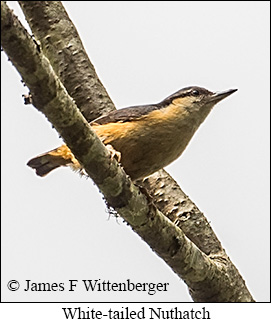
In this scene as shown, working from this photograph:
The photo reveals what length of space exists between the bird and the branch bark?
0.48m

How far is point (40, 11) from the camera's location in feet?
17.7

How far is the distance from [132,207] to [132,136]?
0.73 meters

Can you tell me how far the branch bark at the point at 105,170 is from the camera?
311 cm

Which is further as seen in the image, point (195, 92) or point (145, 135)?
point (195, 92)

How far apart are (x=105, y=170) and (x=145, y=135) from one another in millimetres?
1048

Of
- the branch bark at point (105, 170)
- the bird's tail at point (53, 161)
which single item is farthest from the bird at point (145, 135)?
the branch bark at point (105, 170)

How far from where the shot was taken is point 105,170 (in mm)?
3709

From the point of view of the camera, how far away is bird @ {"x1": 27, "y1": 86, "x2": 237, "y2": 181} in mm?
4632

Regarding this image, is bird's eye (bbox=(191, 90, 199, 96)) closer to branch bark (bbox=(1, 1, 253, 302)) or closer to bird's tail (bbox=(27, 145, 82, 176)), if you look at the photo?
branch bark (bbox=(1, 1, 253, 302))

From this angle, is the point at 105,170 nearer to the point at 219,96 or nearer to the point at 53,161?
the point at 53,161

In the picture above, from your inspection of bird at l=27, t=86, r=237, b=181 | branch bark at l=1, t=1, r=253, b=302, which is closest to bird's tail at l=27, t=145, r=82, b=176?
bird at l=27, t=86, r=237, b=181

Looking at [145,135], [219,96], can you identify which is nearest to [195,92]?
[219,96]
